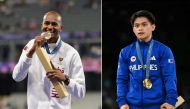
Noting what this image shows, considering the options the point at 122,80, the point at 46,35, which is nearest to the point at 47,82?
the point at 46,35

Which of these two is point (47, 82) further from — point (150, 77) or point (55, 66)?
point (150, 77)

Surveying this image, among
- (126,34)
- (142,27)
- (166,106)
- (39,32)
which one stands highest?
(39,32)

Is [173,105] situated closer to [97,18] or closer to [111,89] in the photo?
[111,89]

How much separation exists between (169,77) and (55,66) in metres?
1.06

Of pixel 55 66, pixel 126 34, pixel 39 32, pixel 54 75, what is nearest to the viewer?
pixel 54 75

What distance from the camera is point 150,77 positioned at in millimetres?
3436

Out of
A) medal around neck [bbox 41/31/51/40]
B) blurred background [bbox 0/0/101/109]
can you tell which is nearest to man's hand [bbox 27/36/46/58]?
medal around neck [bbox 41/31/51/40]

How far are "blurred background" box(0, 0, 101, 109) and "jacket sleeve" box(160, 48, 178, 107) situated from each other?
913 centimetres

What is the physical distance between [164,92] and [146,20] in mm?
661

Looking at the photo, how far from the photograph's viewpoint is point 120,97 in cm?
349

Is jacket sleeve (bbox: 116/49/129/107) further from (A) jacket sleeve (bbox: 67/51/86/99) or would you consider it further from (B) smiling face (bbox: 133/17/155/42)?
(A) jacket sleeve (bbox: 67/51/86/99)

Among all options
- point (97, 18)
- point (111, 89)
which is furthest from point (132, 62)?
point (97, 18)

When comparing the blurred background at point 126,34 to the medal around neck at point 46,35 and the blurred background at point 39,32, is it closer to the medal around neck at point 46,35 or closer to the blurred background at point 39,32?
the blurred background at point 39,32

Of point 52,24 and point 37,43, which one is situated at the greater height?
point 52,24
